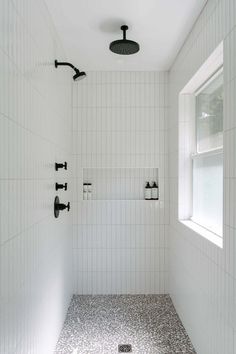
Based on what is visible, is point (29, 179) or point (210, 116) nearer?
point (29, 179)

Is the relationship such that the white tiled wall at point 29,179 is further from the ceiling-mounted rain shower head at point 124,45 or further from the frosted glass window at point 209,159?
the frosted glass window at point 209,159

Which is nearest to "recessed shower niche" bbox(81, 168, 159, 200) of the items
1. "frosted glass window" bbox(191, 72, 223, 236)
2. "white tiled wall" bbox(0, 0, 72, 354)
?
"frosted glass window" bbox(191, 72, 223, 236)

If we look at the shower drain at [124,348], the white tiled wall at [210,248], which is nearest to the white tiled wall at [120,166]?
the white tiled wall at [210,248]

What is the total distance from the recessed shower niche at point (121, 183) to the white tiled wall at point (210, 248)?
480 mm

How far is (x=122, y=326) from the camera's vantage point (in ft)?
8.20

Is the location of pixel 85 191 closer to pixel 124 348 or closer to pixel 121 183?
pixel 121 183

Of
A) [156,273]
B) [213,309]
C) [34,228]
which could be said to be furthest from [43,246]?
[156,273]

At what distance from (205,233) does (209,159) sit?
54 centimetres

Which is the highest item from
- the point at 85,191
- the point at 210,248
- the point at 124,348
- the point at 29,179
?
the point at 29,179

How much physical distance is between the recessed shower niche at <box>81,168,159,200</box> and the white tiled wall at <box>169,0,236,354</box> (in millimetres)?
480

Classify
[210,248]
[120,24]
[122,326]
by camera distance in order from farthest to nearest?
[122,326] → [120,24] → [210,248]

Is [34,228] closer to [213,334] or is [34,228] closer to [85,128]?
[213,334]

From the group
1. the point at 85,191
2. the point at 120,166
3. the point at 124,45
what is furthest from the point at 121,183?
the point at 124,45

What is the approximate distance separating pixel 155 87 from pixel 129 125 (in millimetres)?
496
